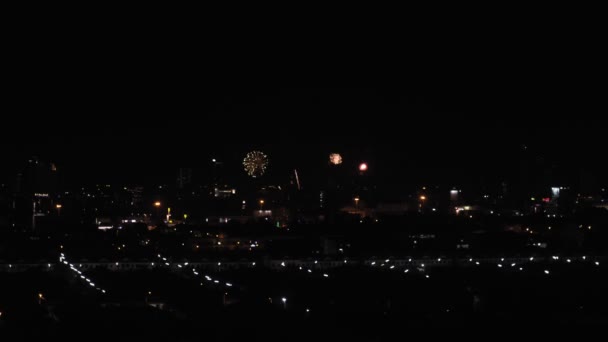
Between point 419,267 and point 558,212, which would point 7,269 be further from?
point 558,212

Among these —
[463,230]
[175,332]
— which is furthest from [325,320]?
[463,230]

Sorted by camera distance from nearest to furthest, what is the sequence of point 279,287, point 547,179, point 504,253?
point 279,287 < point 504,253 < point 547,179

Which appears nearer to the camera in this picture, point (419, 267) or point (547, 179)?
point (419, 267)

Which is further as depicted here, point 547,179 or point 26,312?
point 547,179

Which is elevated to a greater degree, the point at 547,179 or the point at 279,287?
the point at 547,179

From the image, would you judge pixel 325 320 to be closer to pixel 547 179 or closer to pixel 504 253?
pixel 504 253

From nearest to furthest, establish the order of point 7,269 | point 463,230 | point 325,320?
point 325,320
point 7,269
point 463,230

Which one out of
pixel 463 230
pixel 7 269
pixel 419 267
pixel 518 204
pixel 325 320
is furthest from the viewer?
pixel 518 204

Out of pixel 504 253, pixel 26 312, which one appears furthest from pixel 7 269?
pixel 504 253

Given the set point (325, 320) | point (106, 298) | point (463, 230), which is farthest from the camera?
point (463, 230)
